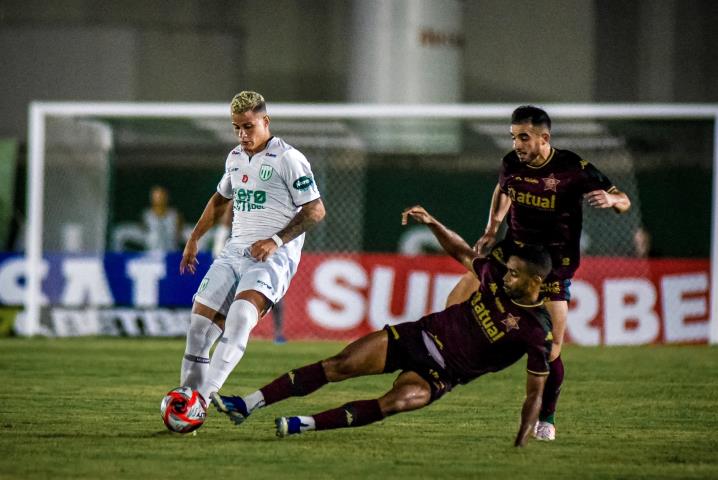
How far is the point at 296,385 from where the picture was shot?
7055 mm

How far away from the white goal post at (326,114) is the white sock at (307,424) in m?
8.62

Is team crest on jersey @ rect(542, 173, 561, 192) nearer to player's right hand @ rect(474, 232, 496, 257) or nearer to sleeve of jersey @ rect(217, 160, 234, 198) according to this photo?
player's right hand @ rect(474, 232, 496, 257)

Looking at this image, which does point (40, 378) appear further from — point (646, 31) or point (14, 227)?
point (646, 31)

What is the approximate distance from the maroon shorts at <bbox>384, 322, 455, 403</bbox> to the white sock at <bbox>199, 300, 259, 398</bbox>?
86 centimetres

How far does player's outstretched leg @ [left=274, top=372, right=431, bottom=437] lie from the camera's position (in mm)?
6840

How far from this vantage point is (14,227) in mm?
17406

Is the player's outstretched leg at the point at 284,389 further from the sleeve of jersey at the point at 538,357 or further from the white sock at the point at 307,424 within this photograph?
the sleeve of jersey at the point at 538,357

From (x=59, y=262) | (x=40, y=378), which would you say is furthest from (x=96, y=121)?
(x=40, y=378)

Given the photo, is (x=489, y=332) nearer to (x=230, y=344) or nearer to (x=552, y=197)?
(x=552, y=197)

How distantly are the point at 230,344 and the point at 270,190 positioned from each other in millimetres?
1015

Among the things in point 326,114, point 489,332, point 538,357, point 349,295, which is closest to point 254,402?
point 489,332

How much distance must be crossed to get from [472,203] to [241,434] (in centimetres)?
1159

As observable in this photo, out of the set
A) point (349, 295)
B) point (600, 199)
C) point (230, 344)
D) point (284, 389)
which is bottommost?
point (349, 295)

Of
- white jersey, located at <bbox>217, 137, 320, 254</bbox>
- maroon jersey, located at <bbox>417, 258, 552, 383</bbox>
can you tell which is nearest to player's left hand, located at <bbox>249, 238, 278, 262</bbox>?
white jersey, located at <bbox>217, 137, 320, 254</bbox>
